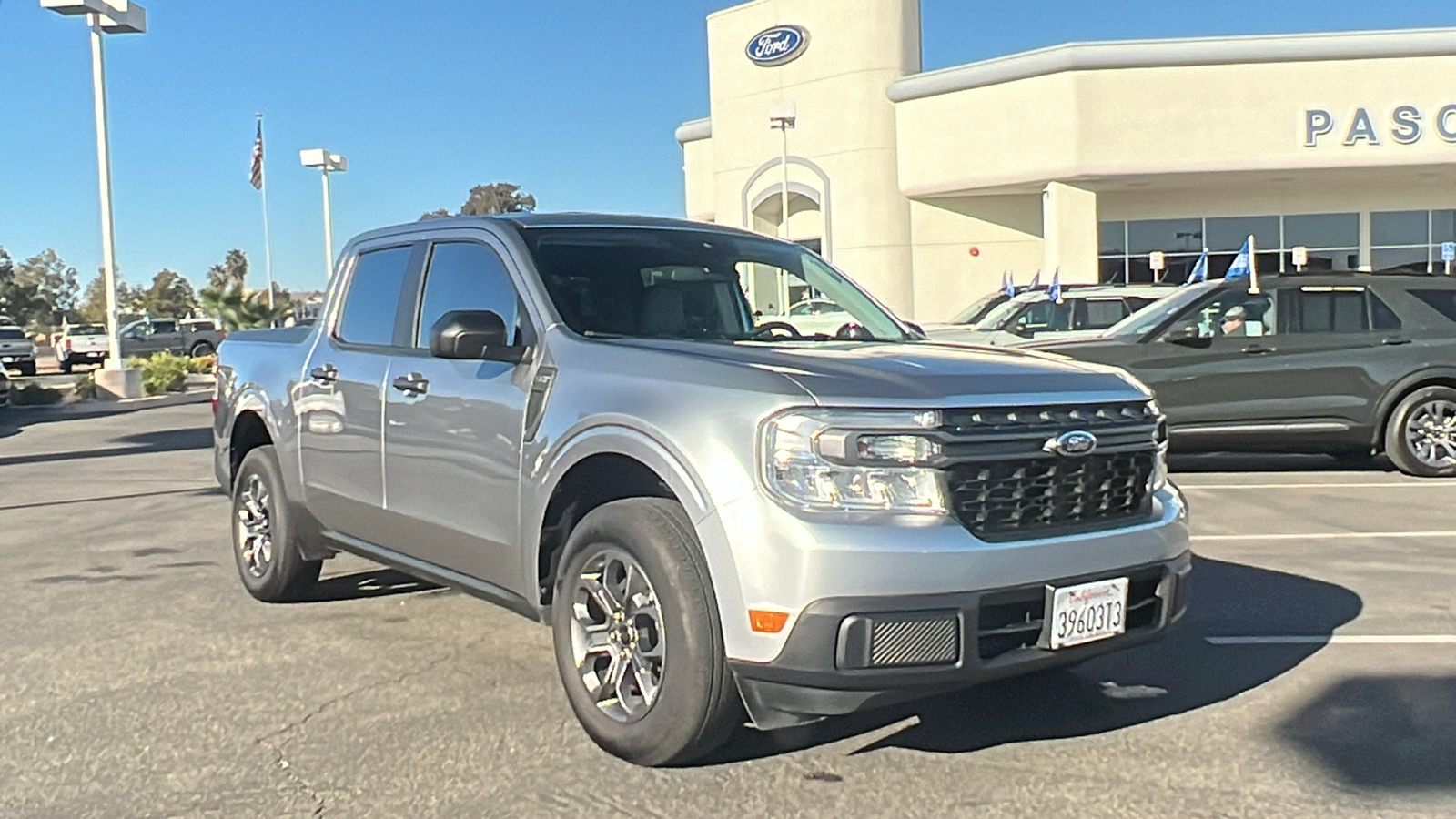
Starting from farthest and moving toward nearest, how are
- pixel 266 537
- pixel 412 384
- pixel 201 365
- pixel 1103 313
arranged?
pixel 201 365 → pixel 1103 313 → pixel 266 537 → pixel 412 384

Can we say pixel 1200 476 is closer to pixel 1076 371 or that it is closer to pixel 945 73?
pixel 1076 371

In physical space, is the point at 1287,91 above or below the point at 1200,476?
above

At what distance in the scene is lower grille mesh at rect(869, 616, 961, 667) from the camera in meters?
3.48

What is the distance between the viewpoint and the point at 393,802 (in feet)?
12.4

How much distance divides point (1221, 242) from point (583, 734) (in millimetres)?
33936

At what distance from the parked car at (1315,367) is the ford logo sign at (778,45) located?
98.8 feet

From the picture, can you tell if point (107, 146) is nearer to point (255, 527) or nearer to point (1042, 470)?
point (255, 527)

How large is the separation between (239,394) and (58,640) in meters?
1.47

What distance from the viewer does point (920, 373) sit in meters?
3.83

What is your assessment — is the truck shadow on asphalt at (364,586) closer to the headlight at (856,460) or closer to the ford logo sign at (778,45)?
the headlight at (856,460)

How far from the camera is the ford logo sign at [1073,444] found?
377 cm

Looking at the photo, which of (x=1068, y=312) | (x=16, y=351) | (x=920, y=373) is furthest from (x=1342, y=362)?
(x=16, y=351)

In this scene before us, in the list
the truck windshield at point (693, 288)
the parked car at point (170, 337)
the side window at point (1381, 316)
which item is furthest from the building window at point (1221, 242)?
the truck windshield at point (693, 288)

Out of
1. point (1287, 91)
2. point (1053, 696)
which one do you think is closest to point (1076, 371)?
point (1053, 696)
